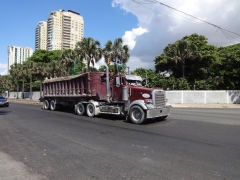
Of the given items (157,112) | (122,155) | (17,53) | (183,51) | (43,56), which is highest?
(17,53)

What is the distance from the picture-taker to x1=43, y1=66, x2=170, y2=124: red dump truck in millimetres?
11500

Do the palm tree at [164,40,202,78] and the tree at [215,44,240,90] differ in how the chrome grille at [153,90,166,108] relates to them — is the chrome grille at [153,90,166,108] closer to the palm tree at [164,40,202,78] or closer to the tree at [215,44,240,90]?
the tree at [215,44,240,90]

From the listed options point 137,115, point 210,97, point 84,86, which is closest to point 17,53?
point 210,97

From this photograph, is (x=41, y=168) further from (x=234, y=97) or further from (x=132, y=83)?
(x=234, y=97)

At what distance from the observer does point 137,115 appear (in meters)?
11.6

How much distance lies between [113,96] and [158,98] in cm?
286

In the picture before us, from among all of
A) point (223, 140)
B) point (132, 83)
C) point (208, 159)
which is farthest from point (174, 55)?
point (208, 159)

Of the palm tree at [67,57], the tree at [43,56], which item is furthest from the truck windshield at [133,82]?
the tree at [43,56]

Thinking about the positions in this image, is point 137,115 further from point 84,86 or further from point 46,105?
point 46,105

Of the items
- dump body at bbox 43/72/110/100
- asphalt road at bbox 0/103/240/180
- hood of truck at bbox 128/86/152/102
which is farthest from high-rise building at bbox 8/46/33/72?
asphalt road at bbox 0/103/240/180

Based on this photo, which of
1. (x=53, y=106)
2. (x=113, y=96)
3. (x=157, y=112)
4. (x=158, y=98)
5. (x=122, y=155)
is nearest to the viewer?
(x=122, y=155)

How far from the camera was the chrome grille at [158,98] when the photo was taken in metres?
11.5

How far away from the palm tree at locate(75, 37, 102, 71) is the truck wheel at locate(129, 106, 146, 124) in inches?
935

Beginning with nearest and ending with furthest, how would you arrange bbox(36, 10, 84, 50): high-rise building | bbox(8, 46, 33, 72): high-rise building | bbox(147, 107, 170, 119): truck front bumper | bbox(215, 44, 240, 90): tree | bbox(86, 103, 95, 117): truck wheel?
bbox(147, 107, 170, 119): truck front bumper → bbox(86, 103, 95, 117): truck wheel → bbox(215, 44, 240, 90): tree → bbox(36, 10, 84, 50): high-rise building → bbox(8, 46, 33, 72): high-rise building
